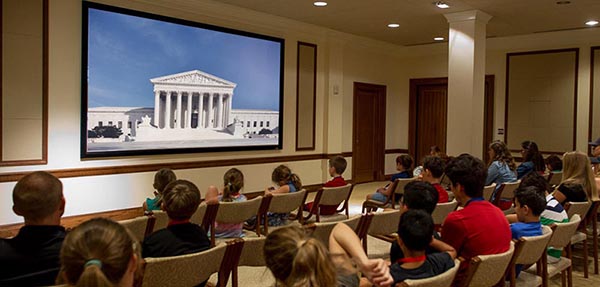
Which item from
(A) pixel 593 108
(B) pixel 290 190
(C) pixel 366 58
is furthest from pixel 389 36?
(B) pixel 290 190

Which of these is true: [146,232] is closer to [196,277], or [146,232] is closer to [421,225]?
[196,277]

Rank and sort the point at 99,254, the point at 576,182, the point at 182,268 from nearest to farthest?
1. the point at 99,254
2. the point at 182,268
3. the point at 576,182

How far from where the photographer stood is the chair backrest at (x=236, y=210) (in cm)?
378

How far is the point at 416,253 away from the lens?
7.20 feet

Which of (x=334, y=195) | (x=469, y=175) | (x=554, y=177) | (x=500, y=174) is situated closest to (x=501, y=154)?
(x=500, y=174)

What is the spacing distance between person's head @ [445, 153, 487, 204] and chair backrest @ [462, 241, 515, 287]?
1.22 ft

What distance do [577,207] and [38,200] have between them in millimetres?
3849

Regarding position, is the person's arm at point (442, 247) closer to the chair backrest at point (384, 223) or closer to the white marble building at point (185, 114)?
the chair backrest at point (384, 223)

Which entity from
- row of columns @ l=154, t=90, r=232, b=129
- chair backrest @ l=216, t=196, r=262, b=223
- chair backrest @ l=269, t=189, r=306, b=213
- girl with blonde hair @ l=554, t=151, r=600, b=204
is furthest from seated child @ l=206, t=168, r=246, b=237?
girl with blonde hair @ l=554, t=151, r=600, b=204

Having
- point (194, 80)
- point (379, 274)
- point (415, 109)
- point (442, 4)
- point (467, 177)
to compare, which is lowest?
point (379, 274)

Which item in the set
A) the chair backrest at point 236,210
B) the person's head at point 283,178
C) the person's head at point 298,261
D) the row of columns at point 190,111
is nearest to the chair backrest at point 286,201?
the chair backrest at point 236,210

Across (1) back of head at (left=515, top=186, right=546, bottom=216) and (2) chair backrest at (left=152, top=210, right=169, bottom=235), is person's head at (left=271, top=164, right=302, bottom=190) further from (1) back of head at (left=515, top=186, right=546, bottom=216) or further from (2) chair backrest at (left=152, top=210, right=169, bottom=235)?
(1) back of head at (left=515, top=186, right=546, bottom=216)

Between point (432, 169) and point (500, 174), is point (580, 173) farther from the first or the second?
point (432, 169)

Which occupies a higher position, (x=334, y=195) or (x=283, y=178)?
(x=283, y=178)
